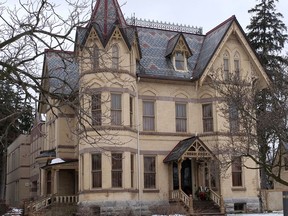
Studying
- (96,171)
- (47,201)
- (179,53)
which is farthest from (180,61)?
(47,201)

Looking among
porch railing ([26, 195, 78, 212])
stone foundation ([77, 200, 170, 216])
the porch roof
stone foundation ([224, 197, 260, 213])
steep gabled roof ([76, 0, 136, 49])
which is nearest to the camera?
stone foundation ([77, 200, 170, 216])

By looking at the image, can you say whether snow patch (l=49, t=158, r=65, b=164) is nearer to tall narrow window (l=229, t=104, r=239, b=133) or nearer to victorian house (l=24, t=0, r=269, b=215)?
victorian house (l=24, t=0, r=269, b=215)

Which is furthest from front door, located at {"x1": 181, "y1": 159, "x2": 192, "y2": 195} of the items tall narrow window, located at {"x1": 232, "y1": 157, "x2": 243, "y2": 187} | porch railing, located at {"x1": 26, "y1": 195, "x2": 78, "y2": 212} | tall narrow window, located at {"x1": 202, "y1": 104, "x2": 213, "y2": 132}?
porch railing, located at {"x1": 26, "y1": 195, "x2": 78, "y2": 212}

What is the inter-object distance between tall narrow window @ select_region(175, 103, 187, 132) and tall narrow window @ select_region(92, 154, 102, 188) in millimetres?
6561

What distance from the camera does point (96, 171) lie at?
3139 centimetres

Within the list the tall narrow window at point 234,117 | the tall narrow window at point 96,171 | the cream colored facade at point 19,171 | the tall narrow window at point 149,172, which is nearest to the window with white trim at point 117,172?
the tall narrow window at point 96,171

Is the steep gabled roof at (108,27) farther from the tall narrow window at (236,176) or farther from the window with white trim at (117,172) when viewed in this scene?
the tall narrow window at (236,176)

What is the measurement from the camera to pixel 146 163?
3369cm

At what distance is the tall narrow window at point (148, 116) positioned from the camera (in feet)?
112

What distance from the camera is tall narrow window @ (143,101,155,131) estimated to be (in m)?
34.1

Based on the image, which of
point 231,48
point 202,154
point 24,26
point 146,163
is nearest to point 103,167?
point 146,163

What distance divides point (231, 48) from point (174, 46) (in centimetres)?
417

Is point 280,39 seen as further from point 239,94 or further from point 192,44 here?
point 239,94

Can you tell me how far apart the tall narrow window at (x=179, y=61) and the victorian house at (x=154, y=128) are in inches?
2.8
